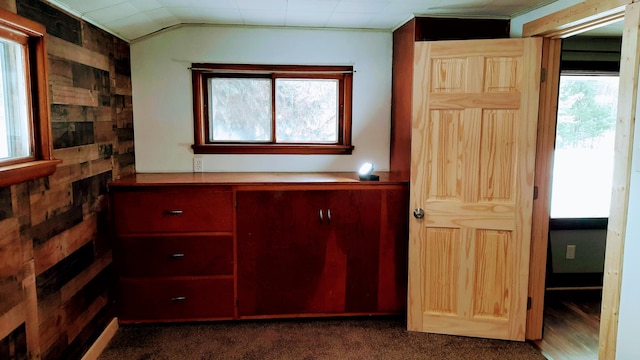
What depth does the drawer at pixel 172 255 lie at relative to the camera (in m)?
2.87

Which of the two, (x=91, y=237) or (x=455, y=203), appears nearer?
(x=91, y=237)

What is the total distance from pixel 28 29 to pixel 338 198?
1880 millimetres

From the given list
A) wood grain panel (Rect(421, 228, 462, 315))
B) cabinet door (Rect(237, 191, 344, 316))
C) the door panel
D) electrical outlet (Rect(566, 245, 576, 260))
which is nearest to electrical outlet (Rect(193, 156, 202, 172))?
cabinet door (Rect(237, 191, 344, 316))

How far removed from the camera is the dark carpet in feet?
8.64

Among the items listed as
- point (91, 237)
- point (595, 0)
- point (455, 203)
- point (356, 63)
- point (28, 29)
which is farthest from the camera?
point (356, 63)

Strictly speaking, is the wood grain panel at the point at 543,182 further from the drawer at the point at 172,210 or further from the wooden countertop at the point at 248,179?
the drawer at the point at 172,210

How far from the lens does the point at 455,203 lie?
9.07ft

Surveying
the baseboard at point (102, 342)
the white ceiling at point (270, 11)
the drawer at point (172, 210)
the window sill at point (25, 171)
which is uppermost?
the white ceiling at point (270, 11)

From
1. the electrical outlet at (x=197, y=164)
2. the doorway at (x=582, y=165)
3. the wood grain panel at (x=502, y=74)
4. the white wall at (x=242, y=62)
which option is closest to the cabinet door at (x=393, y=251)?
the white wall at (x=242, y=62)

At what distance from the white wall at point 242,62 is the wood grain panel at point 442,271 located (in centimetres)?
90

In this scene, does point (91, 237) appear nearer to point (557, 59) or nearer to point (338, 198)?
point (338, 198)

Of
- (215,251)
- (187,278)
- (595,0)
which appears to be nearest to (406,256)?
(215,251)

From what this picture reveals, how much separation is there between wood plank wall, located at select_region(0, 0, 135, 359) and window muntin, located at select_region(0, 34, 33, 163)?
0.47ft

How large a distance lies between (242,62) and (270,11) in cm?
56
